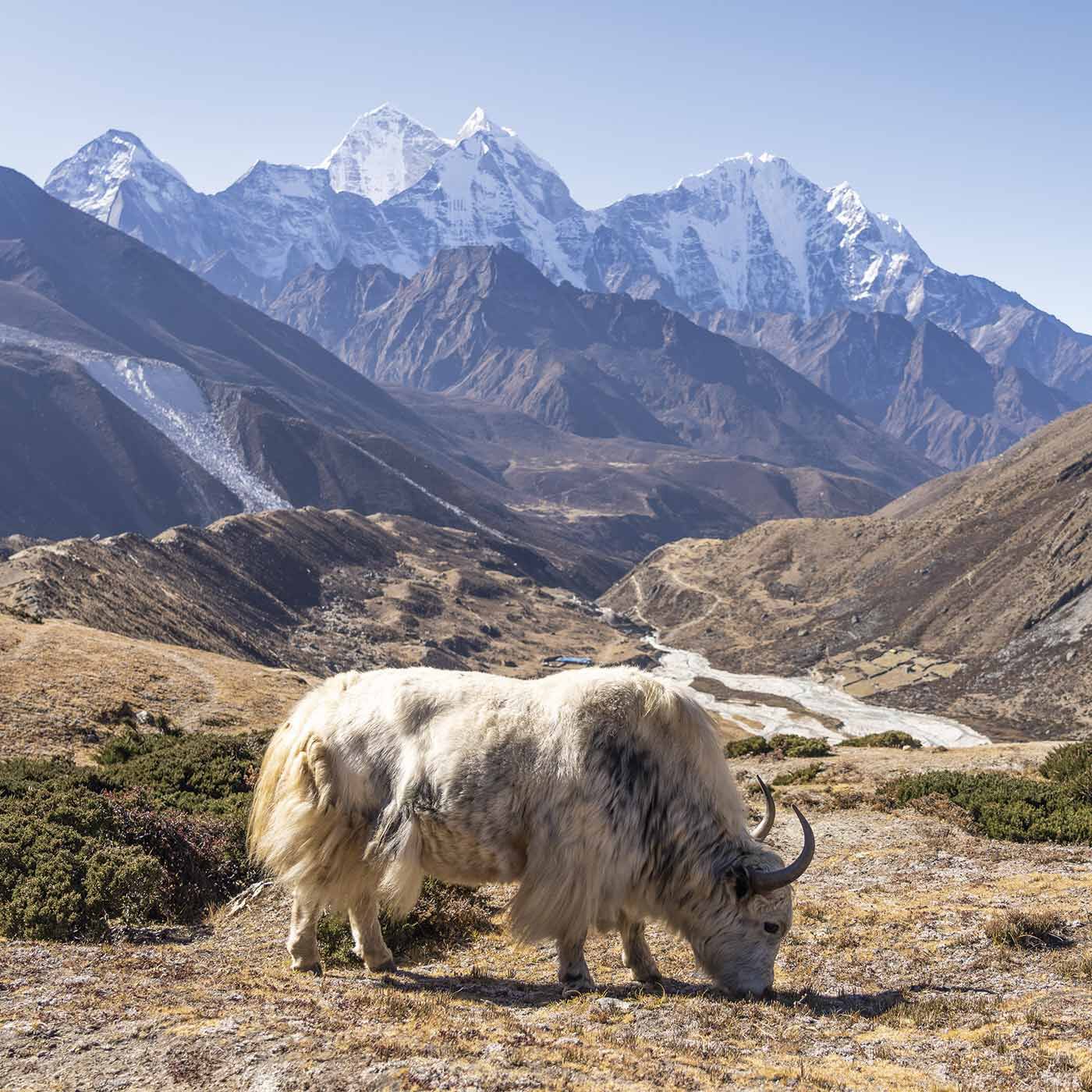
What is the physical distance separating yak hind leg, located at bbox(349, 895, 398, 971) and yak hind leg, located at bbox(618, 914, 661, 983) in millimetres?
2290

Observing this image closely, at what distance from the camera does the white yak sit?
29.1ft

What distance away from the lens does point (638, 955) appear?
9.39 meters

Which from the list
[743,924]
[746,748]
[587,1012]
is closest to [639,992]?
[587,1012]

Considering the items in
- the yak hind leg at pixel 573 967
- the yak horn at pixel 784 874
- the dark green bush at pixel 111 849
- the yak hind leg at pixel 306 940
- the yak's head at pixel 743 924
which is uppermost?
the yak horn at pixel 784 874

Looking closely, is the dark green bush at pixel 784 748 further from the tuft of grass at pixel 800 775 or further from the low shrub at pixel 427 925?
the low shrub at pixel 427 925

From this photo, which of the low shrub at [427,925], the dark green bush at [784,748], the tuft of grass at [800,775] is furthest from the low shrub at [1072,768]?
the low shrub at [427,925]

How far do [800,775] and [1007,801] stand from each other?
545cm

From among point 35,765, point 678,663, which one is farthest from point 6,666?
point 678,663

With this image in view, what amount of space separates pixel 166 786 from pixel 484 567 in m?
141

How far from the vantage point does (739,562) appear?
160 metres

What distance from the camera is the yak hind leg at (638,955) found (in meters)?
9.35

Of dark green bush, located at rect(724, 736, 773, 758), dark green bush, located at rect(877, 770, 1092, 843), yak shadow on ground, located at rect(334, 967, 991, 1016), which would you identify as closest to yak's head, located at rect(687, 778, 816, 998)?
yak shadow on ground, located at rect(334, 967, 991, 1016)

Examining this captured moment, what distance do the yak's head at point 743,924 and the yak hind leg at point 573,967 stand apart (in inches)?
41.3

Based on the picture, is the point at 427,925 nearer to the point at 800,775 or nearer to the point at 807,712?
the point at 800,775
